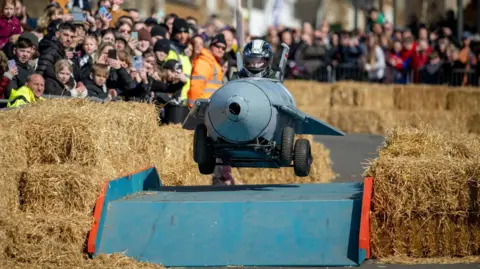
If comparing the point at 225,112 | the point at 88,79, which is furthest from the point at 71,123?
the point at 88,79

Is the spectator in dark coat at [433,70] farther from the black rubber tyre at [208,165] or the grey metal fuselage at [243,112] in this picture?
the grey metal fuselage at [243,112]

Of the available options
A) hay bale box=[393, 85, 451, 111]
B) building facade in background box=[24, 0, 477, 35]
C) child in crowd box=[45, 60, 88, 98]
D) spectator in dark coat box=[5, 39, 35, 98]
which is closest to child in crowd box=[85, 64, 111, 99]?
child in crowd box=[45, 60, 88, 98]

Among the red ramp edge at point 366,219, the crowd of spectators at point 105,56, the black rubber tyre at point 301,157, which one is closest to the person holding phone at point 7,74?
the crowd of spectators at point 105,56

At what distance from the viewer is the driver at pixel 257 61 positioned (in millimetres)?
14461

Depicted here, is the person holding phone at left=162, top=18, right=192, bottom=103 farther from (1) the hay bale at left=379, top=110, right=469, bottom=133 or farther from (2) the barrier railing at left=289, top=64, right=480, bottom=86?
(2) the barrier railing at left=289, top=64, right=480, bottom=86

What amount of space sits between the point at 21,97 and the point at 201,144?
8.24 ft

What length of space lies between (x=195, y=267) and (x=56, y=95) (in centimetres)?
473

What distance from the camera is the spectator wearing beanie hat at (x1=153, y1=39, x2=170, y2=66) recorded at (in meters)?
19.1

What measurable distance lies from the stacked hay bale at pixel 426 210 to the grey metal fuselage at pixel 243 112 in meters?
1.84

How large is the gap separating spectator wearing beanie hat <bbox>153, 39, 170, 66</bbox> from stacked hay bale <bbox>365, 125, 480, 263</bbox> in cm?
745

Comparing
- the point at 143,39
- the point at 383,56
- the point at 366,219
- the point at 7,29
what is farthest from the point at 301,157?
the point at 383,56

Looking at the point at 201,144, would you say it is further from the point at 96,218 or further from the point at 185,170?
the point at 185,170

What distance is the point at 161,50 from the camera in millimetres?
19141

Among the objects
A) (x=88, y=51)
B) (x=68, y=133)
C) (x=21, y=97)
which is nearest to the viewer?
(x=68, y=133)
